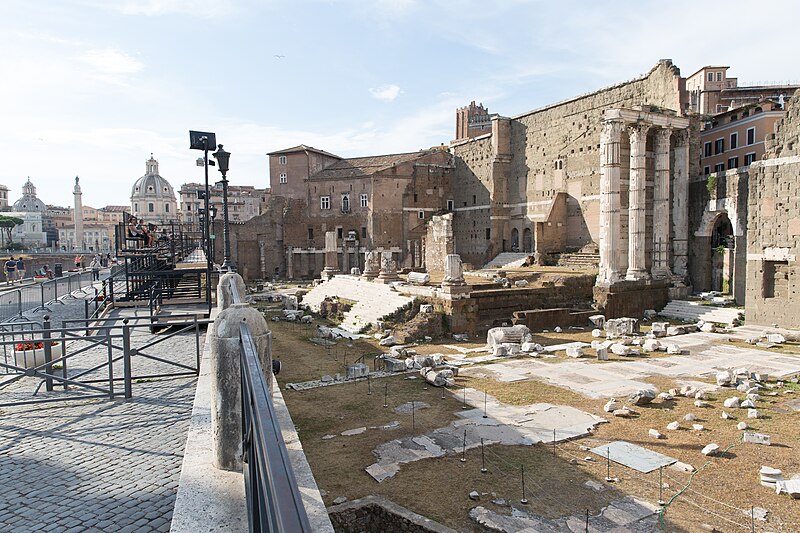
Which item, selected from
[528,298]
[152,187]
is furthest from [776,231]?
[152,187]

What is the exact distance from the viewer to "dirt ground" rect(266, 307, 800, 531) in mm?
6402

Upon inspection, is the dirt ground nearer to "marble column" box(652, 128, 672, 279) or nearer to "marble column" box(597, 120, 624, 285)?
"marble column" box(597, 120, 624, 285)

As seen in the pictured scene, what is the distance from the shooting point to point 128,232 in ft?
68.5

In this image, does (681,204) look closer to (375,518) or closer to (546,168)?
(546,168)

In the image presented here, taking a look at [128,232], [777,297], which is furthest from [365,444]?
[777,297]

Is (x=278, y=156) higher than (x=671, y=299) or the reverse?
higher

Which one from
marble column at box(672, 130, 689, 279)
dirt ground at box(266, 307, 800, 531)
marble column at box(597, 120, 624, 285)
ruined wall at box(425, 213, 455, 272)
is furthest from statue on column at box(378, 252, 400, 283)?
dirt ground at box(266, 307, 800, 531)

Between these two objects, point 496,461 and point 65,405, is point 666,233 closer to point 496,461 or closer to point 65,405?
point 496,461

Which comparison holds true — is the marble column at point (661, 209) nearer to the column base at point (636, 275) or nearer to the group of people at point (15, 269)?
the column base at point (636, 275)

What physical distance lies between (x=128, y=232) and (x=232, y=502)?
20.0 m

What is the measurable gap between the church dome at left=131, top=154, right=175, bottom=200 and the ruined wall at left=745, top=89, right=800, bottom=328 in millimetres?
91214

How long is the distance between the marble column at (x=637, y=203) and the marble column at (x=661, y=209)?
0.79 metres

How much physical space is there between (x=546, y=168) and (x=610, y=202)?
12279 millimetres

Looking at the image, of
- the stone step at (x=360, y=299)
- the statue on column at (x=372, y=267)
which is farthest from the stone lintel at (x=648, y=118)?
the statue on column at (x=372, y=267)
